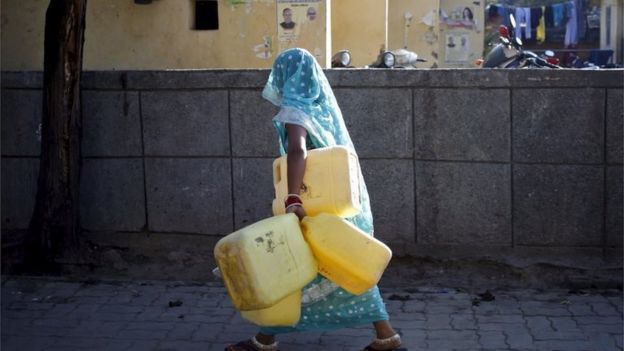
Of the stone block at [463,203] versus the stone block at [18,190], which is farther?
the stone block at [18,190]

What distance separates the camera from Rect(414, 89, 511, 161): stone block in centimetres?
576

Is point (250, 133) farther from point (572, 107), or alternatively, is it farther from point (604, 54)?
point (604, 54)

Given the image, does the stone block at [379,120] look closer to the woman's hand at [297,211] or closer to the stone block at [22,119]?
the woman's hand at [297,211]

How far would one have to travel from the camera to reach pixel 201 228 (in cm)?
613

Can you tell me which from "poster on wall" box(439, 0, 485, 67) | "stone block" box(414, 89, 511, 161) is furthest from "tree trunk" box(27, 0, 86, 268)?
"poster on wall" box(439, 0, 485, 67)

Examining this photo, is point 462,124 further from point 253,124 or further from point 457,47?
point 457,47

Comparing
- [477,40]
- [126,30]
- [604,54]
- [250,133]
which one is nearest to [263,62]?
[126,30]

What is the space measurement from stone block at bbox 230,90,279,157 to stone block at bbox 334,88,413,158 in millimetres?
471

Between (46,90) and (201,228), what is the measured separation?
1.31m

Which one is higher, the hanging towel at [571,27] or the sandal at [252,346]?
the hanging towel at [571,27]

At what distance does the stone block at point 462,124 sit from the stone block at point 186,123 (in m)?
1.25

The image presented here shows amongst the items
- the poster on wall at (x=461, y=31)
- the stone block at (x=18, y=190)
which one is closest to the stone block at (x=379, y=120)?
the stone block at (x=18, y=190)

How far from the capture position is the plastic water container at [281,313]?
421cm

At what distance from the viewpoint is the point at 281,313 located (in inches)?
167
